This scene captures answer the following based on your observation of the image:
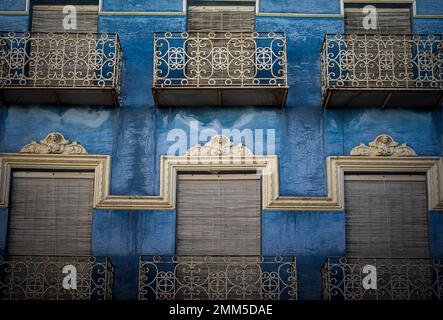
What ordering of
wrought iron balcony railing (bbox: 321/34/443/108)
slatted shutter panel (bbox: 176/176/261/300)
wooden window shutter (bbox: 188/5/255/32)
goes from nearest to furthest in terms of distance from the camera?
slatted shutter panel (bbox: 176/176/261/300)
wrought iron balcony railing (bbox: 321/34/443/108)
wooden window shutter (bbox: 188/5/255/32)

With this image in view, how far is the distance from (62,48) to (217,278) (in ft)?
16.9

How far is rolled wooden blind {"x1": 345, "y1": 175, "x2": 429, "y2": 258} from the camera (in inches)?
602

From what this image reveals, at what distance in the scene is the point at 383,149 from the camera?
15648 millimetres

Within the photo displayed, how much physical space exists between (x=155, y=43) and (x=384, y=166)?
178 inches

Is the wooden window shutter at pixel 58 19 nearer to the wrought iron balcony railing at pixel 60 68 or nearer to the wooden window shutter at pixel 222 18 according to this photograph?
the wrought iron balcony railing at pixel 60 68

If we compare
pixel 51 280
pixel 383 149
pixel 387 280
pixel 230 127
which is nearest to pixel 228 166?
pixel 230 127

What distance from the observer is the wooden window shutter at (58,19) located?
54.8 ft

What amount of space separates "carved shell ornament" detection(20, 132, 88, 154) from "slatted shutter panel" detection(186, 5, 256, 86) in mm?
2383

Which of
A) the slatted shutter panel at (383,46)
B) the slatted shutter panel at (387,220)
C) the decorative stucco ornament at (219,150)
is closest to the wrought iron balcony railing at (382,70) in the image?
the slatted shutter panel at (383,46)

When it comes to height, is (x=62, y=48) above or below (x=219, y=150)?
above

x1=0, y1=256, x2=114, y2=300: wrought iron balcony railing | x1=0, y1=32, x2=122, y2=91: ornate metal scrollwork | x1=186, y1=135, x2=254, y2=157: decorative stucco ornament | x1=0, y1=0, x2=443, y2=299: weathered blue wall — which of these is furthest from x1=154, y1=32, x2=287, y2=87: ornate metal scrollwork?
x1=0, y1=256, x2=114, y2=300: wrought iron balcony railing

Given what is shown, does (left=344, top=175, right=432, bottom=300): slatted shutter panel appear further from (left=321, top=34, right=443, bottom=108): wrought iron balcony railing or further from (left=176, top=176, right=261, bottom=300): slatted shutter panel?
(left=176, top=176, right=261, bottom=300): slatted shutter panel

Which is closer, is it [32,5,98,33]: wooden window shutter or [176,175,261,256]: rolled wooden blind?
[176,175,261,256]: rolled wooden blind

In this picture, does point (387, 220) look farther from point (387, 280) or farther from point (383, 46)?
point (383, 46)
